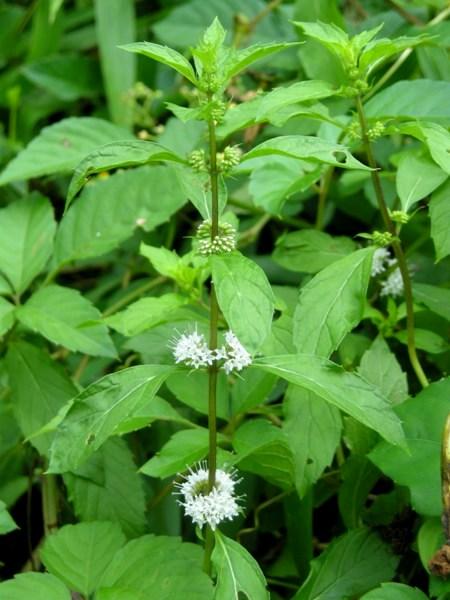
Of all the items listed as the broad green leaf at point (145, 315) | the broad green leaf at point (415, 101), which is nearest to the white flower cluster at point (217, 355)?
the broad green leaf at point (145, 315)

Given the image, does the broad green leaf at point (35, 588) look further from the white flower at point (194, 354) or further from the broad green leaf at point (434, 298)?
the broad green leaf at point (434, 298)

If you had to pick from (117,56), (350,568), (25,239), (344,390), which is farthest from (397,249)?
(117,56)

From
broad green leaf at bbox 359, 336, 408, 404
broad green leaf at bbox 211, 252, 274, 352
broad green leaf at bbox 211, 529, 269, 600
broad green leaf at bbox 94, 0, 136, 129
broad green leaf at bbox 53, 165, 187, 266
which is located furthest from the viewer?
broad green leaf at bbox 94, 0, 136, 129

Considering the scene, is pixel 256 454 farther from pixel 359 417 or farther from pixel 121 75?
pixel 121 75

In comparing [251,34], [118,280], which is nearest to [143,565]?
[118,280]

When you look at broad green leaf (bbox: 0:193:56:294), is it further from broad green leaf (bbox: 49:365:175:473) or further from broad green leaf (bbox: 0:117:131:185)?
broad green leaf (bbox: 49:365:175:473)

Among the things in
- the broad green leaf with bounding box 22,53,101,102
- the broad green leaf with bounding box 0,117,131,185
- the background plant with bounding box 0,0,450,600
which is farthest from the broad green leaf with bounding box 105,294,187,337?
the broad green leaf with bounding box 22,53,101,102
